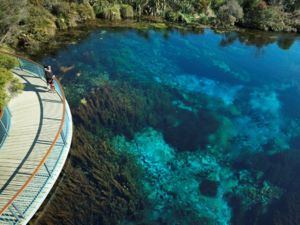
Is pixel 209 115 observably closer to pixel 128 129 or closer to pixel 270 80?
pixel 128 129

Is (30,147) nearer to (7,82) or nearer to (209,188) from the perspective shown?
(7,82)

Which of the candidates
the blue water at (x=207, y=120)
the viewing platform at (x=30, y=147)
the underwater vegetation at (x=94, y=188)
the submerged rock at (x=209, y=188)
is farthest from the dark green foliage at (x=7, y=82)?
the submerged rock at (x=209, y=188)

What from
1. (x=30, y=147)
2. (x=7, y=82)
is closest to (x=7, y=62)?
(x=7, y=82)

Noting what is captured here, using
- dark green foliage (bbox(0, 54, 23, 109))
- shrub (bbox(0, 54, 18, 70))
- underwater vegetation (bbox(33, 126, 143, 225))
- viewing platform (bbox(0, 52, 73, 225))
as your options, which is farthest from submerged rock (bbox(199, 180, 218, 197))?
shrub (bbox(0, 54, 18, 70))

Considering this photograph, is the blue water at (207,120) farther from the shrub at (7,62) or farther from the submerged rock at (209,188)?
the shrub at (7,62)

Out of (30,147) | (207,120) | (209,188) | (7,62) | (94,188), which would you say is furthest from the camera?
(207,120)

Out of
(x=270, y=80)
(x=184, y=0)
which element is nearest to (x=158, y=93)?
(x=270, y=80)
